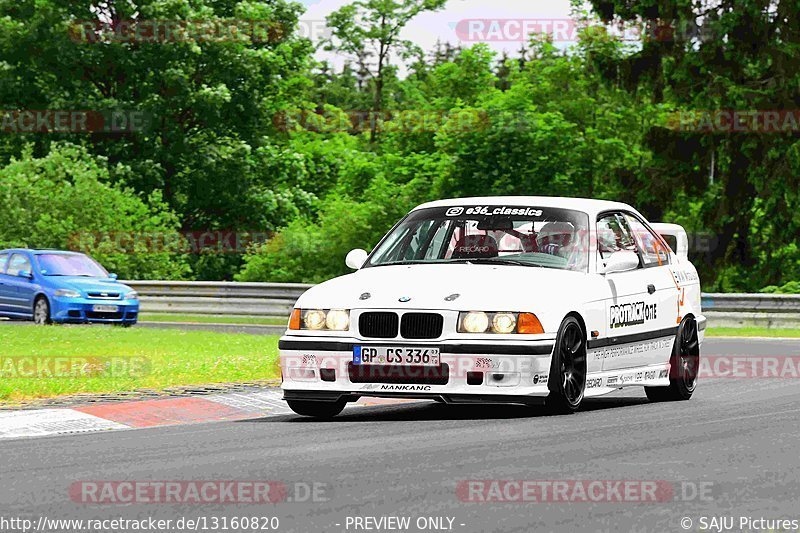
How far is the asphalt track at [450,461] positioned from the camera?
24.6 ft

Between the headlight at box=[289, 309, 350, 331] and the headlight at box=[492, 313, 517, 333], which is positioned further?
the headlight at box=[289, 309, 350, 331]

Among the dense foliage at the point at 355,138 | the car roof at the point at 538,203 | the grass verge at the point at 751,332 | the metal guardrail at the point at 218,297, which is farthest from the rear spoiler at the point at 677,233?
the dense foliage at the point at 355,138

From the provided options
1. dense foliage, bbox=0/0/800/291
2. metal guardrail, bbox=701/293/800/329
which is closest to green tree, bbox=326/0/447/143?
dense foliage, bbox=0/0/800/291

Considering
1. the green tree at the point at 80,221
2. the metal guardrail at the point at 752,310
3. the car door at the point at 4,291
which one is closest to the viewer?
the metal guardrail at the point at 752,310

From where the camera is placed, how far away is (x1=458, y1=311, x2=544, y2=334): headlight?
11484 millimetres

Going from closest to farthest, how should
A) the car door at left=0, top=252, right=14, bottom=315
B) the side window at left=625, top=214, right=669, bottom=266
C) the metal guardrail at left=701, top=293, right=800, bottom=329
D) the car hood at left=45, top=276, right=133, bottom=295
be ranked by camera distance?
the side window at left=625, top=214, right=669, bottom=266 < the car hood at left=45, top=276, right=133, bottom=295 < the metal guardrail at left=701, top=293, right=800, bottom=329 < the car door at left=0, top=252, right=14, bottom=315

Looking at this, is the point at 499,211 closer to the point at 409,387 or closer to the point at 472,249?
the point at 472,249

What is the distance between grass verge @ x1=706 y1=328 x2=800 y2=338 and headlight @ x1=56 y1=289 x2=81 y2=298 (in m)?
11.0

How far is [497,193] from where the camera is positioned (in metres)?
43.6

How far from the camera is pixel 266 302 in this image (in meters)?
33.0

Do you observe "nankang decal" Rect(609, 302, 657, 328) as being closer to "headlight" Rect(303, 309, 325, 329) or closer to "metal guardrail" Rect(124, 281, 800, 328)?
"headlight" Rect(303, 309, 325, 329)

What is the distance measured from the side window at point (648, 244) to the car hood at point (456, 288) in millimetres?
1650

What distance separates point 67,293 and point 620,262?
16.8m

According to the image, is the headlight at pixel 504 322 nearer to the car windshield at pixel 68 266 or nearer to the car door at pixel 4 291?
the car windshield at pixel 68 266
